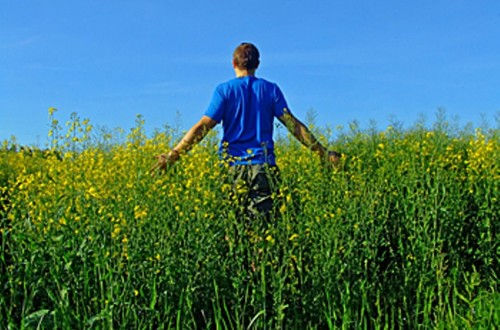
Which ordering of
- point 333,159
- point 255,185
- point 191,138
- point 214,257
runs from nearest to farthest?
1. point 214,257
2. point 255,185
3. point 191,138
4. point 333,159

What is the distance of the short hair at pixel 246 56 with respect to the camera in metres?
4.43

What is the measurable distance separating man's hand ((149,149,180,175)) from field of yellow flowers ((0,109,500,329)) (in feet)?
0.20

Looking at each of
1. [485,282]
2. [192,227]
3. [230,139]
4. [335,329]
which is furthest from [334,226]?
[485,282]

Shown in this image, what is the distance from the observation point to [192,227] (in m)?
3.36

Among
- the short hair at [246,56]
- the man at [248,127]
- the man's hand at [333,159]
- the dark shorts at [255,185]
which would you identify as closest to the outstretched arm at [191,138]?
the man at [248,127]

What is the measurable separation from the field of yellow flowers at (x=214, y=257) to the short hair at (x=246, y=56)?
624 millimetres

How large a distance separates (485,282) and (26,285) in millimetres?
3208

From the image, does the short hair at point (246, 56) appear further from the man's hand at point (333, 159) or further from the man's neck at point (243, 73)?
the man's hand at point (333, 159)

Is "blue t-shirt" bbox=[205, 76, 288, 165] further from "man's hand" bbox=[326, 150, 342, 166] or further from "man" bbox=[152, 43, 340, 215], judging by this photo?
"man's hand" bbox=[326, 150, 342, 166]

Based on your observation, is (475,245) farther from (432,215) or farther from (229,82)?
(229,82)

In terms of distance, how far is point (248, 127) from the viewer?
436 cm

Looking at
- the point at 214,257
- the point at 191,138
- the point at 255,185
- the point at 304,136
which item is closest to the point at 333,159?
the point at 304,136

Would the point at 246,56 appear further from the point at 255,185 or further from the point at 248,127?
the point at 255,185

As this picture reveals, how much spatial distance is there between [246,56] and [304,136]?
744 mm
